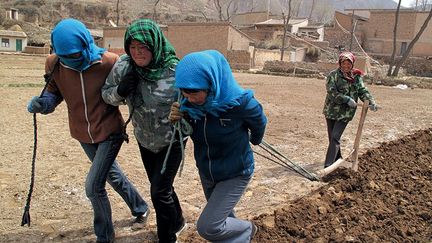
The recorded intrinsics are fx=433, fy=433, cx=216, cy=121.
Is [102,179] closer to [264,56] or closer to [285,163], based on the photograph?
[285,163]

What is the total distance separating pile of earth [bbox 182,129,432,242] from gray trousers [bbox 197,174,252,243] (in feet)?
2.23

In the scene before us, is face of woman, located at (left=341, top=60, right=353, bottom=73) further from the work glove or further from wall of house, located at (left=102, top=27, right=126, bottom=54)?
wall of house, located at (left=102, top=27, right=126, bottom=54)

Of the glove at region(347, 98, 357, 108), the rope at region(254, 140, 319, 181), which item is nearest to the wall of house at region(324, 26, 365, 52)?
the glove at region(347, 98, 357, 108)

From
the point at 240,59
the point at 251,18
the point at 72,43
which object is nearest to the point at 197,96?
the point at 72,43

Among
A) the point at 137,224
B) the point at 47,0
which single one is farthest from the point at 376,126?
the point at 47,0

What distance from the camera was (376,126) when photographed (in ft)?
31.8

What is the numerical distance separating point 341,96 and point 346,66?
398 mm

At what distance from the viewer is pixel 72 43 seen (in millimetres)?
3012

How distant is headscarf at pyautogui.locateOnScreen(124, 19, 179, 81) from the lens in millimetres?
2887

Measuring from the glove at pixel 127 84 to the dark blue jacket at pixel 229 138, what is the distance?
20.6 inches

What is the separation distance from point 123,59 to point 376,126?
7.80 m

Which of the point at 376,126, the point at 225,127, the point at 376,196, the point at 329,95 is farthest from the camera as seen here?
the point at 376,126

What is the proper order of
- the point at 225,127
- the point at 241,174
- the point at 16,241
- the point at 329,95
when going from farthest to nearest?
1. the point at 329,95
2. the point at 16,241
3. the point at 241,174
4. the point at 225,127

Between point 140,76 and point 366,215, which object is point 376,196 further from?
point 140,76
